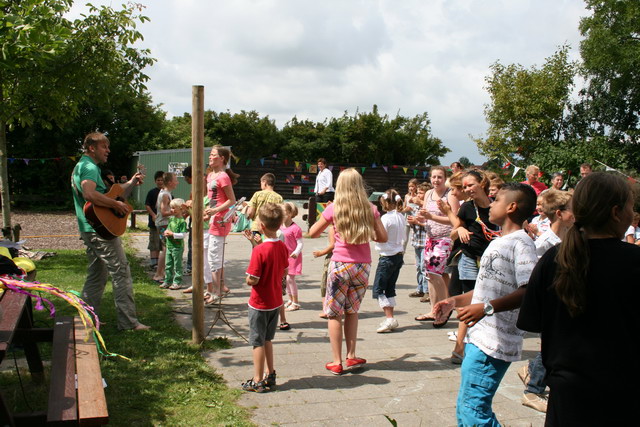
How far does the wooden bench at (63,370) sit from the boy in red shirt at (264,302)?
1230 millimetres

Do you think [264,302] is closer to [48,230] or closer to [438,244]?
[438,244]

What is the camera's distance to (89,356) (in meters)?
3.54

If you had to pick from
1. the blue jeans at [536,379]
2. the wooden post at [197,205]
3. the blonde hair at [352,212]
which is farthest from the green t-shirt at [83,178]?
the blue jeans at [536,379]

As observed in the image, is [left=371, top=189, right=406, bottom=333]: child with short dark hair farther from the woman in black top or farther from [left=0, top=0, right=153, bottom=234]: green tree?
[left=0, top=0, right=153, bottom=234]: green tree

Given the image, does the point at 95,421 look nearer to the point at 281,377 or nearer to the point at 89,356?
the point at 89,356

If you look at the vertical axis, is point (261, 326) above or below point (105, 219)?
below

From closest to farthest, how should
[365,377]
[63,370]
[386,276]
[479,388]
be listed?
1. [479,388]
2. [63,370]
3. [365,377]
4. [386,276]

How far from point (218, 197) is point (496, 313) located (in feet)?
15.5

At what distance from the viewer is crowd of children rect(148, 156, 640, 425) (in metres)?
2.16

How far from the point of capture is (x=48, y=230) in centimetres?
1647

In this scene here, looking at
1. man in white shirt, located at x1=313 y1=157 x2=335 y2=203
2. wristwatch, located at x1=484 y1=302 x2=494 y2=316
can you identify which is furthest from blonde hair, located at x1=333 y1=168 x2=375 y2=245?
man in white shirt, located at x1=313 y1=157 x2=335 y2=203

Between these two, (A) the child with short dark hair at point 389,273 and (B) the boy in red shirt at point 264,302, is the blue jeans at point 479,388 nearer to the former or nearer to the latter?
(B) the boy in red shirt at point 264,302

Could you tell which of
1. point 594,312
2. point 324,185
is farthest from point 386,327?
point 324,185

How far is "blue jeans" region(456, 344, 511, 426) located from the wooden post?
9.99ft
